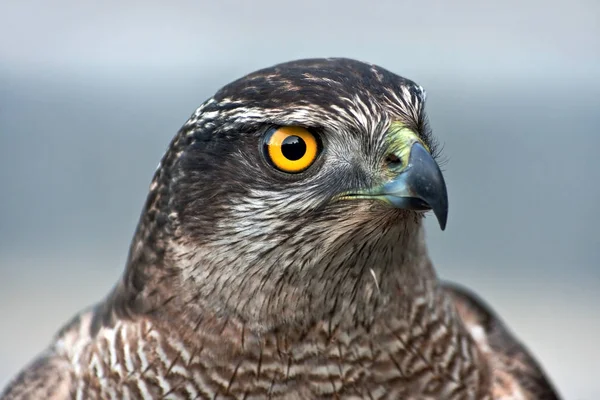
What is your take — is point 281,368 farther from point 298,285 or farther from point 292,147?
point 292,147

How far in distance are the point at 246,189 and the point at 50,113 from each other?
5.74 meters

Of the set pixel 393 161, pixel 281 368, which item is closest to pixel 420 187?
pixel 393 161

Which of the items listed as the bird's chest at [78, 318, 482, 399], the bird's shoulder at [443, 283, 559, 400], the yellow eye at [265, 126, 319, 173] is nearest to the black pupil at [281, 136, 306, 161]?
the yellow eye at [265, 126, 319, 173]

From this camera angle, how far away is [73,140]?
844cm

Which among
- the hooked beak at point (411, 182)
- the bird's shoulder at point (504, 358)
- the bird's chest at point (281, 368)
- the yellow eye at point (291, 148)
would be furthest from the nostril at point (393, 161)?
the bird's shoulder at point (504, 358)

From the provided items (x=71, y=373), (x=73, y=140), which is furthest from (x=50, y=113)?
(x=71, y=373)

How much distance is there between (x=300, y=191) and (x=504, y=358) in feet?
4.02

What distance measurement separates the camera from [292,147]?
2961 millimetres

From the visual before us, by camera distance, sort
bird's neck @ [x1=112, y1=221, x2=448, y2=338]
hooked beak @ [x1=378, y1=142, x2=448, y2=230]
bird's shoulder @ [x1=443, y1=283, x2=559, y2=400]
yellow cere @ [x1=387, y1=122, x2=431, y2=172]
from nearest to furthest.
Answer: hooked beak @ [x1=378, y1=142, x2=448, y2=230] → yellow cere @ [x1=387, y1=122, x2=431, y2=172] → bird's neck @ [x1=112, y1=221, x2=448, y2=338] → bird's shoulder @ [x1=443, y1=283, x2=559, y2=400]

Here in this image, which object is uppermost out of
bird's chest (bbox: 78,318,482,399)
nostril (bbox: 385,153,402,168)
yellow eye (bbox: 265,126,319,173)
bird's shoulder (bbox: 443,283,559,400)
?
yellow eye (bbox: 265,126,319,173)

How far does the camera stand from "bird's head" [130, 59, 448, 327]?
2953 mm

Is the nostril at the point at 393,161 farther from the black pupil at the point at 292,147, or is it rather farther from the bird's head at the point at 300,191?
the black pupil at the point at 292,147

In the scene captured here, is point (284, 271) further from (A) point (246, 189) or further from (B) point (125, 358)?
(B) point (125, 358)

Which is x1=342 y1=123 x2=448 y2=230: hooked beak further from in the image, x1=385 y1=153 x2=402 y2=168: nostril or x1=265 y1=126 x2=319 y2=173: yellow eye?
x1=265 y1=126 x2=319 y2=173: yellow eye
